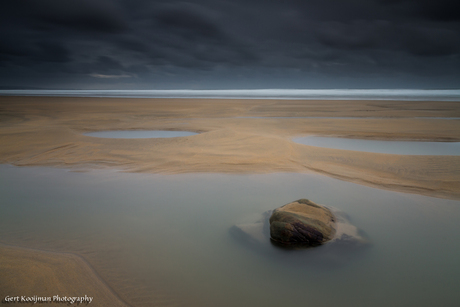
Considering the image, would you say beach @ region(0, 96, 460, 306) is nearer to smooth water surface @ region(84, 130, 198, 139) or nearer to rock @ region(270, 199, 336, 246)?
rock @ region(270, 199, 336, 246)

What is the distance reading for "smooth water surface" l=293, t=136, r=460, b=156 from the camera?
9070mm

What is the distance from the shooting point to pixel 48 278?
118 inches

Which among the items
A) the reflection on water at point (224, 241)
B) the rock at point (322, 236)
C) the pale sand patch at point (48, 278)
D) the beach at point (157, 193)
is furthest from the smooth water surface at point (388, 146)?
the pale sand patch at point (48, 278)

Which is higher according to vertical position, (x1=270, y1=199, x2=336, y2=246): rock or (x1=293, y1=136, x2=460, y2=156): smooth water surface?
(x1=293, y1=136, x2=460, y2=156): smooth water surface

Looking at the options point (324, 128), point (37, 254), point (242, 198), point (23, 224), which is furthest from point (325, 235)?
point (324, 128)

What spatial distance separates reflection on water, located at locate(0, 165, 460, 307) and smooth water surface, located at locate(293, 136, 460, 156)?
404 cm

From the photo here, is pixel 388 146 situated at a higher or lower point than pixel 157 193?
higher

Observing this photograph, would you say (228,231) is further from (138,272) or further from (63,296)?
(63,296)

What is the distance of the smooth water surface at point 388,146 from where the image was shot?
9070 mm

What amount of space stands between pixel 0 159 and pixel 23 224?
17.5 ft

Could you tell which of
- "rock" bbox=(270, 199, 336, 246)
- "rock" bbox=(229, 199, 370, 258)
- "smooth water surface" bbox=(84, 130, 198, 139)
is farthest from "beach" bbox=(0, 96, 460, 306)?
"smooth water surface" bbox=(84, 130, 198, 139)

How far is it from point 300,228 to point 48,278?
3168mm

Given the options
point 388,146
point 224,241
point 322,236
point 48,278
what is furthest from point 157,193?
point 388,146

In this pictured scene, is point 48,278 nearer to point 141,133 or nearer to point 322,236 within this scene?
point 322,236
